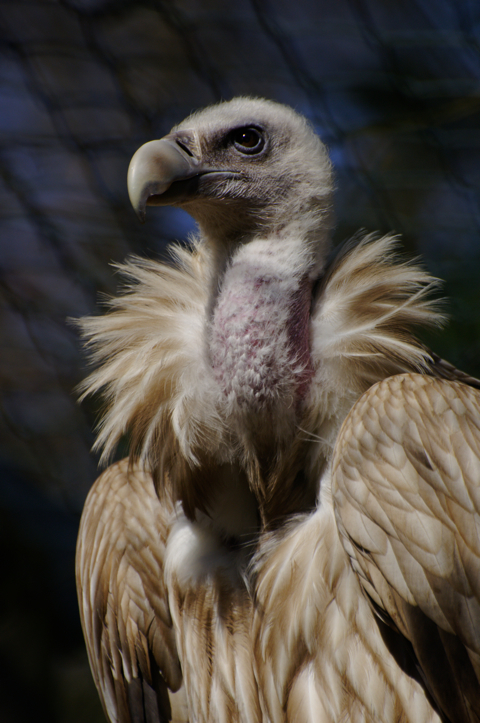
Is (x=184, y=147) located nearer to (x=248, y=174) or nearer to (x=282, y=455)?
(x=248, y=174)

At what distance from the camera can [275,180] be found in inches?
38.5

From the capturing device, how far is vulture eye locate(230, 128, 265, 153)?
3.33 ft

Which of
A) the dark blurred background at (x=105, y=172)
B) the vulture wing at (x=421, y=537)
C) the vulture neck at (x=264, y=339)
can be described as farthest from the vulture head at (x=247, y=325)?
the dark blurred background at (x=105, y=172)

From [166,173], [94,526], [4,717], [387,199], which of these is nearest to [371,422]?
[166,173]

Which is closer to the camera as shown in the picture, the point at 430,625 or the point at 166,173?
the point at 430,625

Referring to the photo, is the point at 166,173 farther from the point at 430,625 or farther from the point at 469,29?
the point at 469,29

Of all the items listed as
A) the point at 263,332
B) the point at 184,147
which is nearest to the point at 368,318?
the point at 263,332

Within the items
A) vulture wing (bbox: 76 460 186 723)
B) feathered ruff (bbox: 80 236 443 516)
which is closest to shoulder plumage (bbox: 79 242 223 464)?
feathered ruff (bbox: 80 236 443 516)

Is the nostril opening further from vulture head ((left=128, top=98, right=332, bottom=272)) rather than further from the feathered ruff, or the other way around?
the feathered ruff

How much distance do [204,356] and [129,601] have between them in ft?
1.82

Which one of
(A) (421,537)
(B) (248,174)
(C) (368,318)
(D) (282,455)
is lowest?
(A) (421,537)

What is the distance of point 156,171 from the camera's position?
86cm

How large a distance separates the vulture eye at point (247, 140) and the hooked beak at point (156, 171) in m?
0.09

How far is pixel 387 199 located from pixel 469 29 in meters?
1.03
